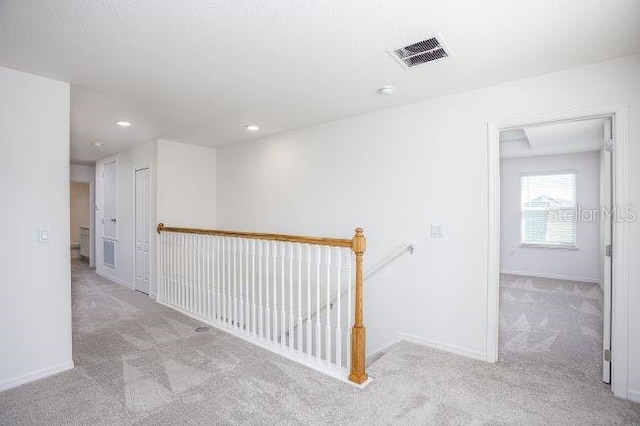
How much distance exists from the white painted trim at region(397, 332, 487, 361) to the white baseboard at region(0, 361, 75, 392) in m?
3.01

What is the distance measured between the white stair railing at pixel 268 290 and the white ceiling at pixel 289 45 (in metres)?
1.37

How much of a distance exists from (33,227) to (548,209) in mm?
8094

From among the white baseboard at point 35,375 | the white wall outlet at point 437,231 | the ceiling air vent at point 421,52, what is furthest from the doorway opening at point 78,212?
the ceiling air vent at point 421,52

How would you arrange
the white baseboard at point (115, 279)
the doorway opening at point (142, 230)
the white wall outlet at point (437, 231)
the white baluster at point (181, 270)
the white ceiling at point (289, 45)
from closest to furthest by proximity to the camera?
1. the white ceiling at point (289, 45)
2. the white wall outlet at point (437, 231)
3. the white baluster at point (181, 270)
4. the doorway opening at point (142, 230)
5. the white baseboard at point (115, 279)

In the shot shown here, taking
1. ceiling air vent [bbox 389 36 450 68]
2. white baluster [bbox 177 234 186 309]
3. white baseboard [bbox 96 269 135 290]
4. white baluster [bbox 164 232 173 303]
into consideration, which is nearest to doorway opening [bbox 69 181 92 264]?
white baseboard [bbox 96 269 135 290]

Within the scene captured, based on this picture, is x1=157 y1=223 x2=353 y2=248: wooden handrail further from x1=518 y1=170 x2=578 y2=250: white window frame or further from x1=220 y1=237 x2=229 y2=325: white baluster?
x1=518 y1=170 x2=578 y2=250: white window frame

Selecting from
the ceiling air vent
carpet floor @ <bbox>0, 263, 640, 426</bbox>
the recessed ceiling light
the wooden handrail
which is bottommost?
carpet floor @ <bbox>0, 263, 640, 426</bbox>

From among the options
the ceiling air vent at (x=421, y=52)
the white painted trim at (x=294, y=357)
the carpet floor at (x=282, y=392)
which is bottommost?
the carpet floor at (x=282, y=392)

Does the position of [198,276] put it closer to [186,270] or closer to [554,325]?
[186,270]

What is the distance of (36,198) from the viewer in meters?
2.57

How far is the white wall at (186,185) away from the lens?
491cm

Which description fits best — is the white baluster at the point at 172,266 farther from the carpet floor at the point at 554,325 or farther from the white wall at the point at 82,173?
the white wall at the point at 82,173

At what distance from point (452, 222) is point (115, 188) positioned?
6.03 meters

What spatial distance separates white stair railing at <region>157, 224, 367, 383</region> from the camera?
2.63m
